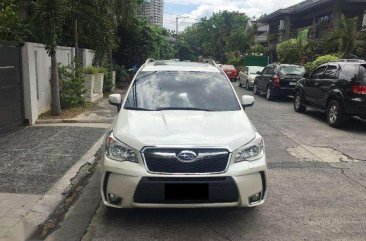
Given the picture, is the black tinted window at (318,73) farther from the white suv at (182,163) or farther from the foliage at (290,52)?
the foliage at (290,52)

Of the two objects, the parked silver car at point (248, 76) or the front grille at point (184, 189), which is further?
the parked silver car at point (248, 76)

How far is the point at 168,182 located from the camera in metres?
4.06

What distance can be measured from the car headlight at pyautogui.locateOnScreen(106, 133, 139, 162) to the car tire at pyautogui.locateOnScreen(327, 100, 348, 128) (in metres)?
7.74

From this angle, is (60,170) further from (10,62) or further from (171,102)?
(10,62)

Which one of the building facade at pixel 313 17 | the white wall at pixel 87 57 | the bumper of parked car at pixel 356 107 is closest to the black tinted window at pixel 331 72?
the bumper of parked car at pixel 356 107

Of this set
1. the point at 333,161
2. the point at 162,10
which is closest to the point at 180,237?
the point at 333,161

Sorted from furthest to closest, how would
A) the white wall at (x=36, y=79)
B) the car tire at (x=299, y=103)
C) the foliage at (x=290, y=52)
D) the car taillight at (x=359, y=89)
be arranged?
1. the foliage at (x=290, y=52)
2. the car tire at (x=299, y=103)
3. the car taillight at (x=359, y=89)
4. the white wall at (x=36, y=79)

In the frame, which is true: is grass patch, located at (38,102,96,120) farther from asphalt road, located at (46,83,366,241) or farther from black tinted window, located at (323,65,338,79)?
black tinted window, located at (323,65,338,79)

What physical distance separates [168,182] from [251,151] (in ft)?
3.29

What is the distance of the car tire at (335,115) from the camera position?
10.5 metres

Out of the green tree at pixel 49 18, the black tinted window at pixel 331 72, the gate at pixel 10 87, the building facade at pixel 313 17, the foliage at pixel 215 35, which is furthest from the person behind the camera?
the foliage at pixel 215 35

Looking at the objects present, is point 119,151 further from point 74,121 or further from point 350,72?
point 350,72

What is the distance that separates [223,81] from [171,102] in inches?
41.0

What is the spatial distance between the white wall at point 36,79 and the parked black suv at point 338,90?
25.3ft
